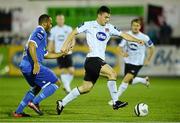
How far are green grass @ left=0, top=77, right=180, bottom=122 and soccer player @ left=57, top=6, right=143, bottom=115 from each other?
0.41 meters

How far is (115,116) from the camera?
12789mm

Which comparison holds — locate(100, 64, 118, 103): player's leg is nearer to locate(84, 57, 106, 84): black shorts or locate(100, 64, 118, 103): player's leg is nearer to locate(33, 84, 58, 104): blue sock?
locate(84, 57, 106, 84): black shorts

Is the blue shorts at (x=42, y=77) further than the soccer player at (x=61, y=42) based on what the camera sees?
No

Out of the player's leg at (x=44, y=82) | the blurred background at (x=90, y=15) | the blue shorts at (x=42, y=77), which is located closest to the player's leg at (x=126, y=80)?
the player's leg at (x=44, y=82)

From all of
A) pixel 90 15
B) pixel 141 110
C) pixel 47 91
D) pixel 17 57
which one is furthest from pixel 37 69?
pixel 90 15

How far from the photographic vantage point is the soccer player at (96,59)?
12.9 m

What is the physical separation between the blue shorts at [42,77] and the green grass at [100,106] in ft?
2.35

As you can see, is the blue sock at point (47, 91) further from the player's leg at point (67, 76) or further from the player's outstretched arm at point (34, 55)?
the player's leg at point (67, 76)

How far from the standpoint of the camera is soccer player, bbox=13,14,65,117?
489 inches

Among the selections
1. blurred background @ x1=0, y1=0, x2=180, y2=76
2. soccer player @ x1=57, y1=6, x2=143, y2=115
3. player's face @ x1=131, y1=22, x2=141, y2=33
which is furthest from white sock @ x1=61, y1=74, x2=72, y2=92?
blurred background @ x1=0, y1=0, x2=180, y2=76

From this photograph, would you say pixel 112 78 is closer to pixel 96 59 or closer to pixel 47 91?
pixel 96 59

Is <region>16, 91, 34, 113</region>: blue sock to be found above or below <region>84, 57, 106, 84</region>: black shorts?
below

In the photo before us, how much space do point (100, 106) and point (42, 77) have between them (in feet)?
9.07

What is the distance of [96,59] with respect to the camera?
13062mm
